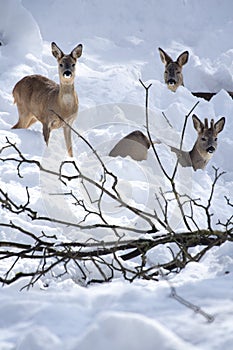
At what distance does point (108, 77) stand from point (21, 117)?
2400mm

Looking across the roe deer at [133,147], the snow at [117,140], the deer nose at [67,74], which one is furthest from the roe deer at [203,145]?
the deer nose at [67,74]

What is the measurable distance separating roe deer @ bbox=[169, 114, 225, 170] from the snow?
5.6 inches

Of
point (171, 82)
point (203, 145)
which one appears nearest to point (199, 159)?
point (203, 145)

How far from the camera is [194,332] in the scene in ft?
5.27

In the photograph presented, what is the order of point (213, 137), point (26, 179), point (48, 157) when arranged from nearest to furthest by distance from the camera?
point (26, 179), point (48, 157), point (213, 137)

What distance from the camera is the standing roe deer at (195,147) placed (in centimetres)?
765

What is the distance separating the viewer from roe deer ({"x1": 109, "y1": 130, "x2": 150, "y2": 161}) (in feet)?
25.0

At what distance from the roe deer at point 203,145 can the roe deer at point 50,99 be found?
133 centimetres

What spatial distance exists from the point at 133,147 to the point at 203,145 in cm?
77

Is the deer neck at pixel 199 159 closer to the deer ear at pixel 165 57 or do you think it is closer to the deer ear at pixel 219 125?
the deer ear at pixel 219 125

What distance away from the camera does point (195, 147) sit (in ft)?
26.0

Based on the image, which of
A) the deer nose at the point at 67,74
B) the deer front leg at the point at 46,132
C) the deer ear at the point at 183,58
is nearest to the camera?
the deer front leg at the point at 46,132

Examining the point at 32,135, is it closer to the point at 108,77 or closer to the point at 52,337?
the point at 108,77

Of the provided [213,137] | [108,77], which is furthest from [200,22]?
[213,137]
